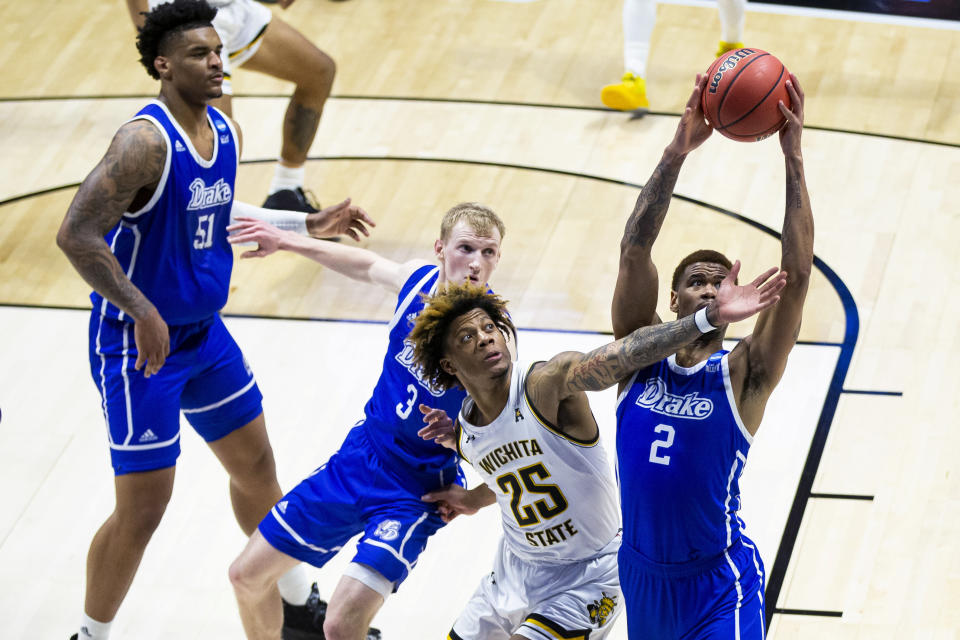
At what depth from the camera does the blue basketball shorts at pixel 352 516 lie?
4173 mm

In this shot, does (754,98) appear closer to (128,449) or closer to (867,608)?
(867,608)

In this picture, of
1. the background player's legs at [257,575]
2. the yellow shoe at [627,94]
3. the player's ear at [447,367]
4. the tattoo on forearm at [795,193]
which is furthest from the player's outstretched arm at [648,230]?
the yellow shoe at [627,94]

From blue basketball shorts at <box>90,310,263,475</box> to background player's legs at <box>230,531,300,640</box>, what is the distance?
1.48 ft

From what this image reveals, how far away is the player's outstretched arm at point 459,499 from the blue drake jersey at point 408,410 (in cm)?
7

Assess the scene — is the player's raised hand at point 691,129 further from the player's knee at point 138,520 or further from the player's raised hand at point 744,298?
the player's knee at point 138,520

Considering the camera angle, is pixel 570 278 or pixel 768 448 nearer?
pixel 768 448

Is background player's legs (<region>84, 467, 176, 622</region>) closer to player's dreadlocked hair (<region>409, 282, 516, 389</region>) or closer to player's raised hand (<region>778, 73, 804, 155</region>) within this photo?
player's dreadlocked hair (<region>409, 282, 516, 389</region>)

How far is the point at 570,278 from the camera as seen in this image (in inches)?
267

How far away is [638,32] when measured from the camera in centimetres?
819

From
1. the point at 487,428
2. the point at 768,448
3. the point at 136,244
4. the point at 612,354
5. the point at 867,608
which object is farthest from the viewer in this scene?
the point at 768,448

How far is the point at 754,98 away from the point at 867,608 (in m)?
1.97

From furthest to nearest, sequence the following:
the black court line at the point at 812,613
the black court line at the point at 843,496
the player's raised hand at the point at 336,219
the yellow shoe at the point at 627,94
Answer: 1. the yellow shoe at the point at 627,94
2. the black court line at the point at 843,496
3. the player's raised hand at the point at 336,219
4. the black court line at the point at 812,613

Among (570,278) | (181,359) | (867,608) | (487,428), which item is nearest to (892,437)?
(867,608)

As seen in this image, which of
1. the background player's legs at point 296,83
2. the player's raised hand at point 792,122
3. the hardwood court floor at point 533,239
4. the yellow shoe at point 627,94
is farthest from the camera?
the yellow shoe at point 627,94
